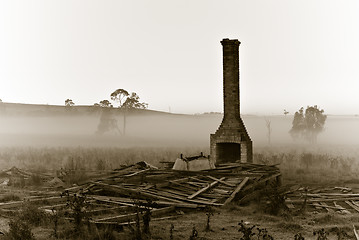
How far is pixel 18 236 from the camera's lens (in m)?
6.34

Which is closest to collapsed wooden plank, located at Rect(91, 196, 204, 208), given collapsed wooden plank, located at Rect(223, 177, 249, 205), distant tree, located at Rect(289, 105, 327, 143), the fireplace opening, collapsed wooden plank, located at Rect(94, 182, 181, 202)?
collapsed wooden plank, located at Rect(94, 182, 181, 202)

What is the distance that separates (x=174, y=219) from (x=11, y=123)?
83919mm

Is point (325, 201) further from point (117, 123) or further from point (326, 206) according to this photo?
point (117, 123)

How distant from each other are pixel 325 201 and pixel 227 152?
648cm

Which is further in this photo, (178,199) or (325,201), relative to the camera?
(325,201)

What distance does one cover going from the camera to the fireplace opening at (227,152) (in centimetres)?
1595

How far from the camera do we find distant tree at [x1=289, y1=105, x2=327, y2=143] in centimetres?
4669

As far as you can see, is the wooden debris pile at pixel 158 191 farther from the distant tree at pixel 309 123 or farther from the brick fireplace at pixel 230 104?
the distant tree at pixel 309 123

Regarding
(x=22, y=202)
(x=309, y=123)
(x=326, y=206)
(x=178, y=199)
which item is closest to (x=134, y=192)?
(x=178, y=199)

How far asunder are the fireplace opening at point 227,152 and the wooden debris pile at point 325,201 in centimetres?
481

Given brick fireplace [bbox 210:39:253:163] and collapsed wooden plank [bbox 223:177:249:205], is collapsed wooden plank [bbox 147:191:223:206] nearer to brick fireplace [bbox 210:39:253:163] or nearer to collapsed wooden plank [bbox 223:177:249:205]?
collapsed wooden plank [bbox 223:177:249:205]

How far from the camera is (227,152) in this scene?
54.2 ft

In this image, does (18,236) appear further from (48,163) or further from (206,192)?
Result: (48,163)

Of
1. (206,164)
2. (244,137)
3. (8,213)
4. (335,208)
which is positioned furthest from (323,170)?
(8,213)
